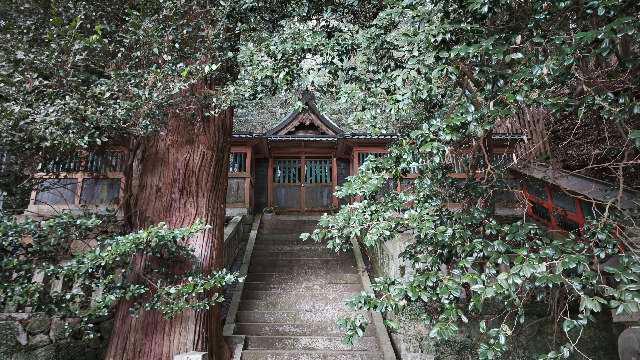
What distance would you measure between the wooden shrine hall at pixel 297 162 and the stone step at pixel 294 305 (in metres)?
5.24

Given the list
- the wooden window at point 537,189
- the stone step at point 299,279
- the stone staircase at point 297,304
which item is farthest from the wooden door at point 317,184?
the wooden window at point 537,189

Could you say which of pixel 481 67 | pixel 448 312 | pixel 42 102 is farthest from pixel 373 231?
pixel 42 102

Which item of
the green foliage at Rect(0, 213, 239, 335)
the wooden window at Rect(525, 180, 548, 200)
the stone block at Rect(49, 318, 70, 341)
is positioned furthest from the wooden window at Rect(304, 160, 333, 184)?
the green foliage at Rect(0, 213, 239, 335)

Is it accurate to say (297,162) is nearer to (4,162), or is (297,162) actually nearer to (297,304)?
(297,304)

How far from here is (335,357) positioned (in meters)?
5.03

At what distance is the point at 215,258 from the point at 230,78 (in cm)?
230

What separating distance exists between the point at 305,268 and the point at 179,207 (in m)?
4.02

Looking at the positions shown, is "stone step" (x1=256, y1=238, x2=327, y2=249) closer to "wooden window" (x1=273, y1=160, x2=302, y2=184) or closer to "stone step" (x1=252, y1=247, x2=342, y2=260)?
"stone step" (x1=252, y1=247, x2=342, y2=260)

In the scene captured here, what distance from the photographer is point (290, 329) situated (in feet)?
18.6

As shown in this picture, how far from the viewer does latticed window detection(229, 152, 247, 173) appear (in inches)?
456

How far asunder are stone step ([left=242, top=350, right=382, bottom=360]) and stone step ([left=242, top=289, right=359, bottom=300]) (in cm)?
144

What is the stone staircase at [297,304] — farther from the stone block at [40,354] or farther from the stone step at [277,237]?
the stone block at [40,354]

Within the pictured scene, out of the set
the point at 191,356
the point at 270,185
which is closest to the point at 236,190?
the point at 270,185

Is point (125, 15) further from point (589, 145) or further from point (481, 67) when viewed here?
point (589, 145)
